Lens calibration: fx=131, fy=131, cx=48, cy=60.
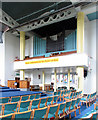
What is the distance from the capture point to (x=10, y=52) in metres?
15.4

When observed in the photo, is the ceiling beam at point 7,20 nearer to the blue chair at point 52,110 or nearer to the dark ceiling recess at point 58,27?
the dark ceiling recess at point 58,27

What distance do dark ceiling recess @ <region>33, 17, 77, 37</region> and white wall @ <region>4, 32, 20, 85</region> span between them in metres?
3.02

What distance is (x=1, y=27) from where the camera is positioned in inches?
494

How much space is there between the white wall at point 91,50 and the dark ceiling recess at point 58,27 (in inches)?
57.6

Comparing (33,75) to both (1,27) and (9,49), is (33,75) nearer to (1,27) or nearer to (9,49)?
(9,49)

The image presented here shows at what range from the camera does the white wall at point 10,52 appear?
14688mm

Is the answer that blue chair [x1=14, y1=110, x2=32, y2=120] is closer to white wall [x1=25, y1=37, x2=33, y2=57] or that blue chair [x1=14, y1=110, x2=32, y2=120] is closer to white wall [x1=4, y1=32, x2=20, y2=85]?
white wall [x1=4, y1=32, x2=20, y2=85]

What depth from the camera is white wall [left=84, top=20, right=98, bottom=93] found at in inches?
450

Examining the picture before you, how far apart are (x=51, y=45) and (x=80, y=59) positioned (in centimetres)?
469

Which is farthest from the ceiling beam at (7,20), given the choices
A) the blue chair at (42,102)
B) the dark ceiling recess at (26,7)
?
the blue chair at (42,102)

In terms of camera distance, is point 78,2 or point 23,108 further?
point 78,2

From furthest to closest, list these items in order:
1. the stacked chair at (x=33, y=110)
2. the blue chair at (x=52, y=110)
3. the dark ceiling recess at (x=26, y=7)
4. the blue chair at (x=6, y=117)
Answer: the dark ceiling recess at (x=26, y=7), the blue chair at (x=52, y=110), the stacked chair at (x=33, y=110), the blue chair at (x=6, y=117)

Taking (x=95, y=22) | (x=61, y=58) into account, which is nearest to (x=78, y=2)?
(x=95, y=22)

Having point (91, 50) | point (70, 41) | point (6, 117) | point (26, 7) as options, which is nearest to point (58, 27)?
point (70, 41)
